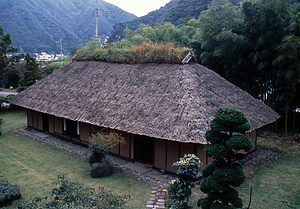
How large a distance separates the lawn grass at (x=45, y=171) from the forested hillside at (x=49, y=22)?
189 feet

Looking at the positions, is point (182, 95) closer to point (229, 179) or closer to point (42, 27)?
point (229, 179)

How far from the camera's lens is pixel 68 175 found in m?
10.7

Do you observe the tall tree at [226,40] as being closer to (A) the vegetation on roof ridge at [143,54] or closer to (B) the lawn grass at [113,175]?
(A) the vegetation on roof ridge at [143,54]

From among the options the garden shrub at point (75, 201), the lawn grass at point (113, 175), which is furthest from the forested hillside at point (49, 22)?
the garden shrub at point (75, 201)

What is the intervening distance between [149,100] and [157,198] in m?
4.70

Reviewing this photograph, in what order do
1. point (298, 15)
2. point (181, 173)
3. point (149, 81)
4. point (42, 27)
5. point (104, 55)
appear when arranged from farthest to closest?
1. point (42, 27)
2. point (104, 55)
3. point (298, 15)
4. point (149, 81)
5. point (181, 173)

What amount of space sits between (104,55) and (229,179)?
12495 millimetres

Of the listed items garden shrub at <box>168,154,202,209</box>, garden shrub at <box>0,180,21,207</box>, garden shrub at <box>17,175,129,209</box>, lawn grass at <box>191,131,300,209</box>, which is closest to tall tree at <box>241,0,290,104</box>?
lawn grass at <box>191,131,300,209</box>

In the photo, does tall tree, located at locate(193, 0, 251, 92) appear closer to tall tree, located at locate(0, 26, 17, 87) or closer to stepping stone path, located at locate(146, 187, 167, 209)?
stepping stone path, located at locate(146, 187, 167, 209)

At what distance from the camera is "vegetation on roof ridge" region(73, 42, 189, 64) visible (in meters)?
13.3

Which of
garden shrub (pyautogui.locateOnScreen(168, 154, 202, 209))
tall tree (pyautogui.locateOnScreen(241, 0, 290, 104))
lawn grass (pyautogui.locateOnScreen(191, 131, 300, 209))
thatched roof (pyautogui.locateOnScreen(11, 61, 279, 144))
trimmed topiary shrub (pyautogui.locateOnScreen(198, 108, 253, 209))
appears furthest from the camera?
tall tree (pyautogui.locateOnScreen(241, 0, 290, 104))

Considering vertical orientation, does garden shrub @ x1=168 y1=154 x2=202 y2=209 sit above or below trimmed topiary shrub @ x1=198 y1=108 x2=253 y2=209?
below

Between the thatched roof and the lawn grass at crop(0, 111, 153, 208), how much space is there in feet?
6.70

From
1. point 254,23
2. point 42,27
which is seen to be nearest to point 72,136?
point 254,23
